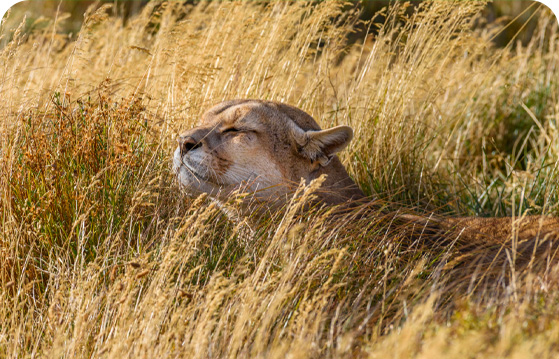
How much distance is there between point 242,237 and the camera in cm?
389

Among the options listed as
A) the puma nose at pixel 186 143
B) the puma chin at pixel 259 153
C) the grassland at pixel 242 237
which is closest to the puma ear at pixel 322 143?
the puma chin at pixel 259 153

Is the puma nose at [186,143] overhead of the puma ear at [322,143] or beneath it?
overhead

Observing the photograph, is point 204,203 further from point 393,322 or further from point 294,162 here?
point 393,322

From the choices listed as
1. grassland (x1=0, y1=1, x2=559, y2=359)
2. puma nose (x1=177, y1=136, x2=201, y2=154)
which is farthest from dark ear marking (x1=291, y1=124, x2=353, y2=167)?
puma nose (x1=177, y1=136, x2=201, y2=154)

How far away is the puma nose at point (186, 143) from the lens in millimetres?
4289

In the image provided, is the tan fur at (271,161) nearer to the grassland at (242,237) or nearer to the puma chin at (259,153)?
the puma chin at (259,153)

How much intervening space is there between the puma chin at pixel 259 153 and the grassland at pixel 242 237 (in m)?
0.19

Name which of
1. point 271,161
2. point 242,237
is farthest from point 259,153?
point 242,237

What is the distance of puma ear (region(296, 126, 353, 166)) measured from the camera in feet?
14.9

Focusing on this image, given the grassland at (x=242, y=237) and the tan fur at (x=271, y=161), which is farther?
the tan fur at (x=271, y=161)

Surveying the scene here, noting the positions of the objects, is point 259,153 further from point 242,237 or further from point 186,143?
point 242,237

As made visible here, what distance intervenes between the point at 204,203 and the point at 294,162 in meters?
0.73

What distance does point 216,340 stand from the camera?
2.91 meters

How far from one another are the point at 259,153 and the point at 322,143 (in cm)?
46
